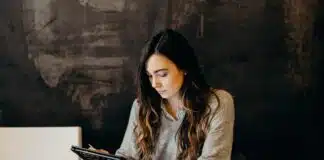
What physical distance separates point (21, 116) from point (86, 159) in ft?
1.75

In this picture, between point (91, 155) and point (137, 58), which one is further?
point (137, 58)

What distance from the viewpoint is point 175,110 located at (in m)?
1.85

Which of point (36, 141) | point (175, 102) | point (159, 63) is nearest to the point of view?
point (159, 63)

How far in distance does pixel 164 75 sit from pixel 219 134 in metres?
0.29

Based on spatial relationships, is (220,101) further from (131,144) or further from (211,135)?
(131,144)

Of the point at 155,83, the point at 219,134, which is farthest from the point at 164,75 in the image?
the point at 219,134

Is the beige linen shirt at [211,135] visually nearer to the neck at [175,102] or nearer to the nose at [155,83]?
the neck at [175,102]

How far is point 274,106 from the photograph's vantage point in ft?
6.95

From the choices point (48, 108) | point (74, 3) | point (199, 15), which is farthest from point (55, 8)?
point (199, 15)

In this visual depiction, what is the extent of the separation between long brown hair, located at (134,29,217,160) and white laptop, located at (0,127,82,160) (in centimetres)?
36

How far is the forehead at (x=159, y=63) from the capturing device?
1.68 meters

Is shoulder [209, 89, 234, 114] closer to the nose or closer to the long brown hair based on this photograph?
the long brown hair

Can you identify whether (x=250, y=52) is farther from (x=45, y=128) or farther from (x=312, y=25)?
(x=45, y=128)

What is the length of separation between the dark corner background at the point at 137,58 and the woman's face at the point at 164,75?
379 millimetres
